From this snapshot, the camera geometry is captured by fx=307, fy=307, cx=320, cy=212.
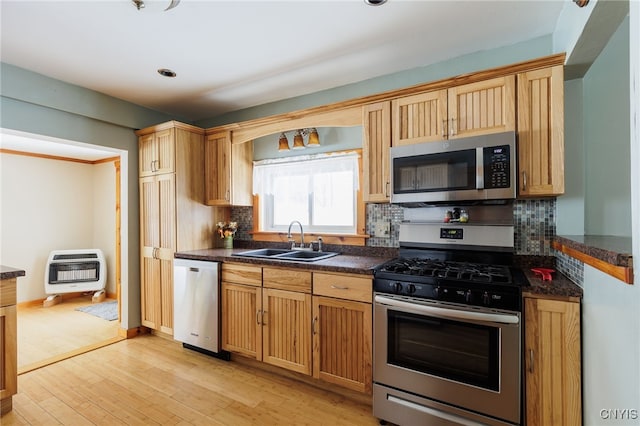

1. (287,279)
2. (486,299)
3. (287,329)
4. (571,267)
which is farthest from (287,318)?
(571,267)

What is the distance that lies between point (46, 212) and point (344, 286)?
5.11 m

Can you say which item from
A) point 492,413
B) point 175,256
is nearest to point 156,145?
point 175,256

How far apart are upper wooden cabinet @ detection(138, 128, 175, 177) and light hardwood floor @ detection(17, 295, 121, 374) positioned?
187 cm

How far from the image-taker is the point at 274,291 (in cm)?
248

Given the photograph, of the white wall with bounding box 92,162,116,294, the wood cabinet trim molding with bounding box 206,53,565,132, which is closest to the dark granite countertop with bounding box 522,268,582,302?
the wood cabinet trim molding with bounding box 206,53,565,132

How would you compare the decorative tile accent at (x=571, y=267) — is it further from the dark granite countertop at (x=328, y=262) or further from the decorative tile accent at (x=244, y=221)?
the decorative tile accent at (x=244, y=221)

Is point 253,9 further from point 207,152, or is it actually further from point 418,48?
point 207,152

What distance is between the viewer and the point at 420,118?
2225mm

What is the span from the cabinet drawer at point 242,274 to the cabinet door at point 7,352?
139 centimetres

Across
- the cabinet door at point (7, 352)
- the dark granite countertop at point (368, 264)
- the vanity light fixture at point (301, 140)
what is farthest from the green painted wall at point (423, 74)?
the cabinet door at point (7, 352)

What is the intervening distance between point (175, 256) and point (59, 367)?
1.31 metres

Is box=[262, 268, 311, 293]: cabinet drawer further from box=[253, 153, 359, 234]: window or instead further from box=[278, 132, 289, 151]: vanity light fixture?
box=[278, 132, 289, 151]: vanity light fixture

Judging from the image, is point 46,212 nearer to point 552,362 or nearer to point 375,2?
point 375,2

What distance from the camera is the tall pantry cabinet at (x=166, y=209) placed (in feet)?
10.3
